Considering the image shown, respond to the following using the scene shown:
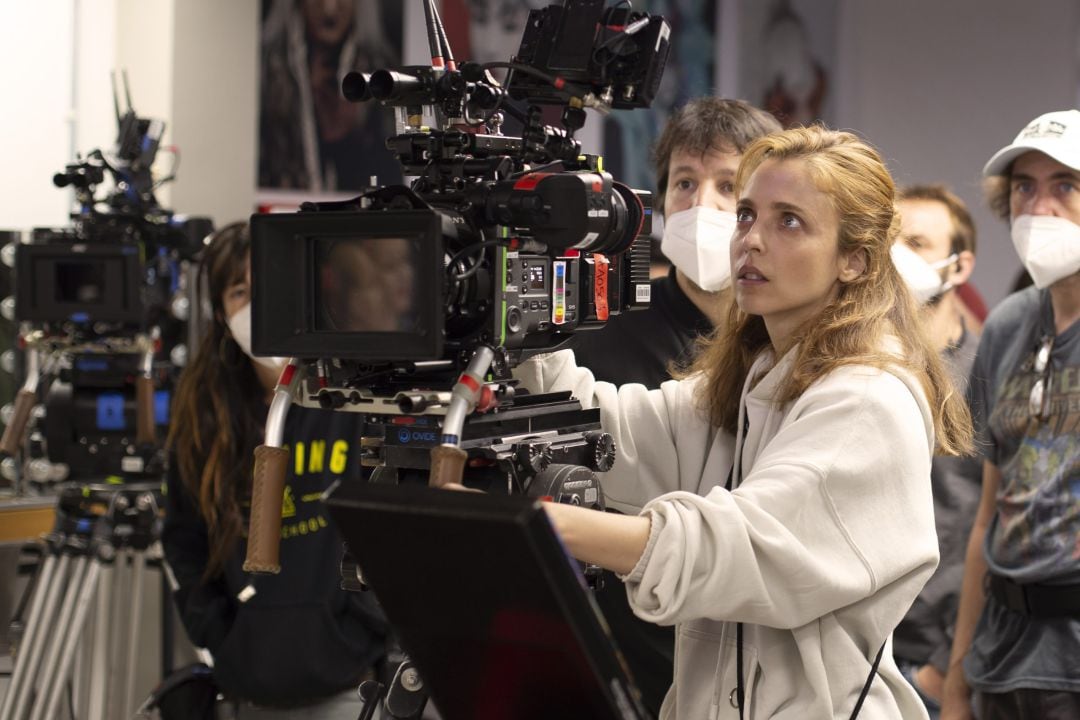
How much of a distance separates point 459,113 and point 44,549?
2.51m

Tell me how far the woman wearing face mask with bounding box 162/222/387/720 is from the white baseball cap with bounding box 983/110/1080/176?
4.82 ft

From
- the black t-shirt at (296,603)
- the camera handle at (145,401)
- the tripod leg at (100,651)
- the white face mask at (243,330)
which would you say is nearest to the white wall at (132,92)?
the camera handle at (145,401)

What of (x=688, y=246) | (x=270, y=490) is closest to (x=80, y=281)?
(x=688, y=246)

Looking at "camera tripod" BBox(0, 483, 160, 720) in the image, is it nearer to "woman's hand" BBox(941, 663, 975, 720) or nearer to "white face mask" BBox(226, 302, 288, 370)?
"white face mask" BBox(226, 302, 288, 370)

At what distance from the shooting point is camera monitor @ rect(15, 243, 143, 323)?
3.82m

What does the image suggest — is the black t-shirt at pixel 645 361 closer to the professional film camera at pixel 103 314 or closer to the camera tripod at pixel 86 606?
the camera tripod at pixel 86 606

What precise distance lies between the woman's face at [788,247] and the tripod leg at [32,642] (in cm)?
240

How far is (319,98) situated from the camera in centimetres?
555

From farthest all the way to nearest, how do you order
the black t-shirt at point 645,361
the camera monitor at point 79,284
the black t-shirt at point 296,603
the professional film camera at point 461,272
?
1. the camera monitor at point 79,284
2. the black t-shirt at point 296,603
3. the black t-shirt at point 645,361
4. the professional film camera at point 461,272

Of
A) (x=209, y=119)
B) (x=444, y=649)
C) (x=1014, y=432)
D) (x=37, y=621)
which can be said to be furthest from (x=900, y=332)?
(x=209, y=119)

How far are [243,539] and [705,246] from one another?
1.16m

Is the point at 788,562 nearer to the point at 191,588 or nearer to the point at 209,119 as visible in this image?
the point at 191,588

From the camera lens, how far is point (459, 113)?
1750 mm

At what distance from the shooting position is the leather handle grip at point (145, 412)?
151 inches
